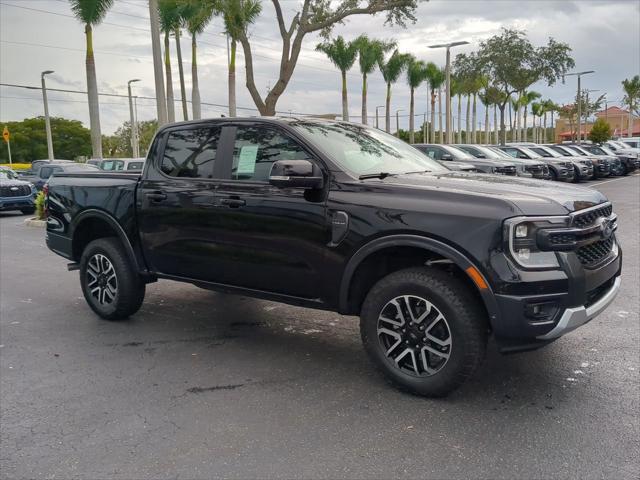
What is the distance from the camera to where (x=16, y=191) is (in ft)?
62.4

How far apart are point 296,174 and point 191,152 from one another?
1555 millimetres

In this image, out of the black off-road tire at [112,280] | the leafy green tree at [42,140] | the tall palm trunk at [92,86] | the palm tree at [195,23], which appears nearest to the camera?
the black off-road tire at [112,280]

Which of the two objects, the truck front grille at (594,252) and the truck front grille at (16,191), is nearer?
the truck front grille at (594,252)

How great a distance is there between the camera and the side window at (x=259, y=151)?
4.60 metres

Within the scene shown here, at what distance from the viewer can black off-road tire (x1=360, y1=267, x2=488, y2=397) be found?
3.68m

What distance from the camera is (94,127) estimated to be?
87.8ft

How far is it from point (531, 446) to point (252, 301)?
387 cm

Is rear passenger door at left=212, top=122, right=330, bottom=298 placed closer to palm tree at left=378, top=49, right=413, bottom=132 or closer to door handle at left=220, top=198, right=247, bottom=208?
door handle at left=220, top=198, right=247, bottom=208

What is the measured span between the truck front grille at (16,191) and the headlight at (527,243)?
741 inches

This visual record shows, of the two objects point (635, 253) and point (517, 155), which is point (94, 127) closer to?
point (517, 155)

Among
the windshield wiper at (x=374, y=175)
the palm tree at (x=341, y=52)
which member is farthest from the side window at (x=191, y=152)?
the palm tree at (x=341, y=52)

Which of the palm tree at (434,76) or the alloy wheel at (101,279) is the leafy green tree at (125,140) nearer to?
the palm tree at (434,76)

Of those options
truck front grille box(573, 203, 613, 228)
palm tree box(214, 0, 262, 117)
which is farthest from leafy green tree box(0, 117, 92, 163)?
truck front grille box(573, 203, 613, 228)

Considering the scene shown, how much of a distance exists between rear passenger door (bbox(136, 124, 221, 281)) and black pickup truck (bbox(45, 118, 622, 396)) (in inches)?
0.5
